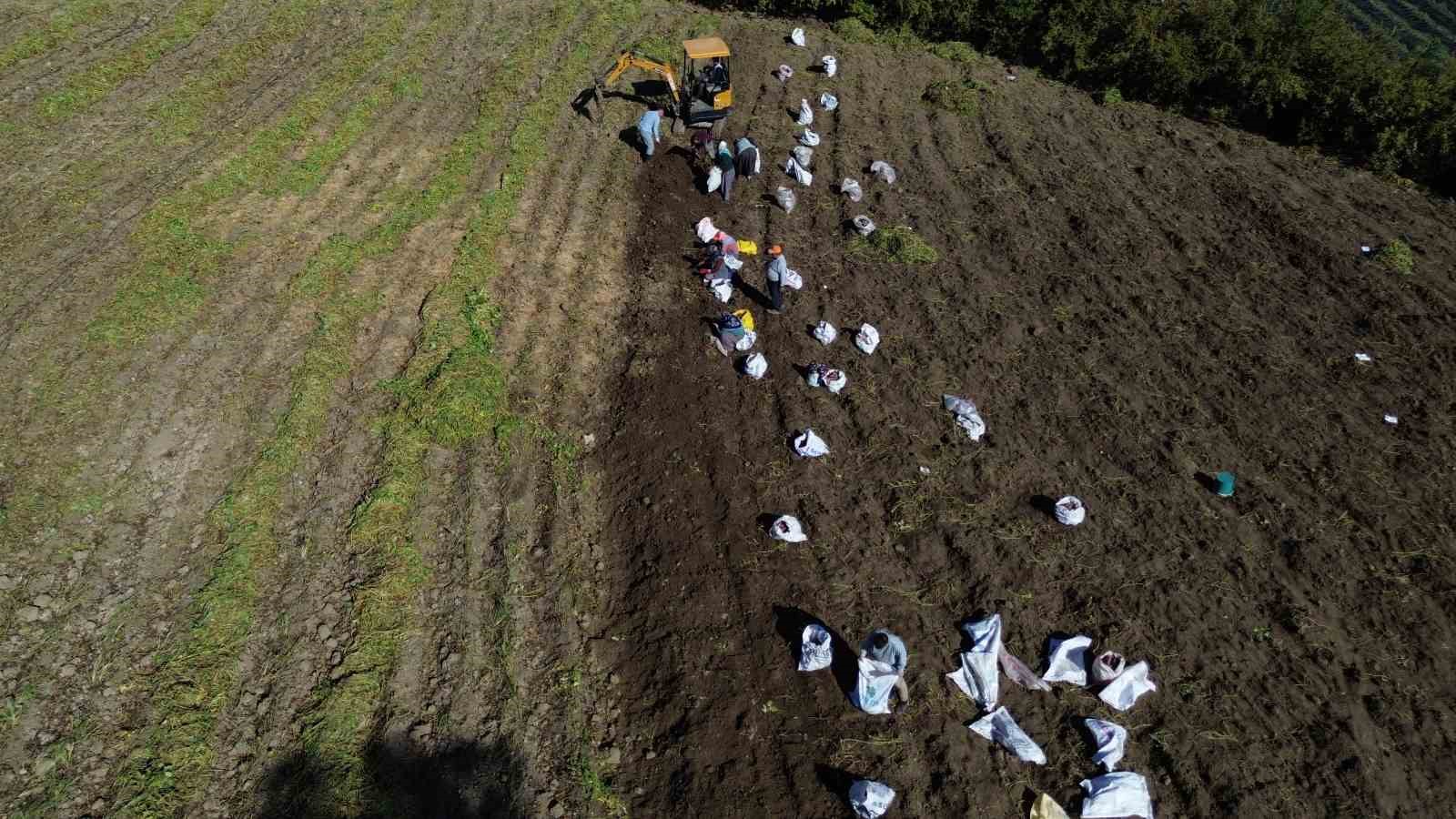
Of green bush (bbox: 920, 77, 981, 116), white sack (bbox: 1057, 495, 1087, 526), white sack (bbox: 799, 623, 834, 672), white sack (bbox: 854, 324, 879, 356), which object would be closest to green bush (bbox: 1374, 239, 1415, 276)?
green bush (bbox: 920, 77, 981, 116)

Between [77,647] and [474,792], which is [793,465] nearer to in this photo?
[474,792]

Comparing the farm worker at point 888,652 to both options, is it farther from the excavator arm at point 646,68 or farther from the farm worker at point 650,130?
the excavator arm at point 646,68

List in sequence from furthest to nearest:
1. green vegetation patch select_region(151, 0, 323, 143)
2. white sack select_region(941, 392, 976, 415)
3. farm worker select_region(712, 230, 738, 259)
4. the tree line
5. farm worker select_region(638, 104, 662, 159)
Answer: the tree line → farm worker select_region(638, 104, 662, 159) → green vegetation patch select_region(151, 0, 323, 143) → farm worker select_region(712, 230, 738, 259) → white sack select_region(941, 392, 976, 415)

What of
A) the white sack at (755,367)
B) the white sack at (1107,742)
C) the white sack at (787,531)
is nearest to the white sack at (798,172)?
the white sack at (755,367)

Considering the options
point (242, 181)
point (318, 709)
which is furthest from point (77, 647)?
point (242, 181)

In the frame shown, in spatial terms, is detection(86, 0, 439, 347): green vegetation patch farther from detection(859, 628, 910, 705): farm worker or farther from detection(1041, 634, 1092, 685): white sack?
detection(1041, 634, 1092, 685): white sack

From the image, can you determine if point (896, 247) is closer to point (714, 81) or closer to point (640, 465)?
point (714, 81)

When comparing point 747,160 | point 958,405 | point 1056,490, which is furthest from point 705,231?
point 1056,490
